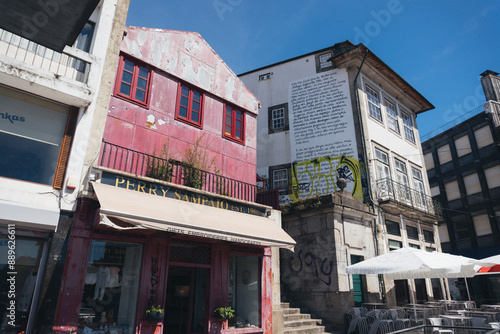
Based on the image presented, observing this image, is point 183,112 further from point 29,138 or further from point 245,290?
point 245,290

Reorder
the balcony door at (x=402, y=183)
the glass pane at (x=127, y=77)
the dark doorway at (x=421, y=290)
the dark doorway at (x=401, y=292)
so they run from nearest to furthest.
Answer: the glass pane at (x=127, y=77) < the dark doorway at (x=401, y=292) < the dark doorway at (x=421, y=290) < the balcony door at (x=402, y=183)

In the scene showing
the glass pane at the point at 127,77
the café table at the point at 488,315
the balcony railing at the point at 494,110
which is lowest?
the café table at the point at 488,315

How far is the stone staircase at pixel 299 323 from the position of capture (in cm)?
993

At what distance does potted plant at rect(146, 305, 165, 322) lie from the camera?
728cm

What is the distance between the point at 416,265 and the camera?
856cm

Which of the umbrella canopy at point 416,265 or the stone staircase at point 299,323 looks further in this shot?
the stone staircase at point 299,323

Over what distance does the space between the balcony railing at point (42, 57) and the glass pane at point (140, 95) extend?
1.49 m

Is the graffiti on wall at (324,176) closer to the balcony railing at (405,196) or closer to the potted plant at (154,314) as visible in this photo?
the balcony railing at (405,196)

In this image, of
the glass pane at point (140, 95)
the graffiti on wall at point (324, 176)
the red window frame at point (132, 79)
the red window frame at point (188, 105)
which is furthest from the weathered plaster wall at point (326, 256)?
the red window frame at point (132, 79)

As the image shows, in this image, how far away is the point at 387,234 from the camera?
46.4ft

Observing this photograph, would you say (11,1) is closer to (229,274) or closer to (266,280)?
(229,274)

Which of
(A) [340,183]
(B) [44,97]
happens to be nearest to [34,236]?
(B) [44,97]

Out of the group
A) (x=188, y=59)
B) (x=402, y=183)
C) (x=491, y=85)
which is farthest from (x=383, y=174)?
(x=491, y=85)

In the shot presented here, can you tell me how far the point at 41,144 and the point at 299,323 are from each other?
8775mm
